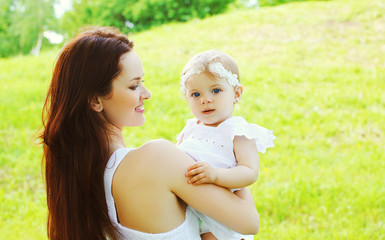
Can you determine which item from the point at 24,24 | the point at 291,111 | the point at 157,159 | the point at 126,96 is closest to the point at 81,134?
the point at 126,96

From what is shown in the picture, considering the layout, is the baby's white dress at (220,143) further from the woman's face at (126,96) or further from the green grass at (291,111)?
the green grass at (291,111)

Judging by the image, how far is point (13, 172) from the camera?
571cm

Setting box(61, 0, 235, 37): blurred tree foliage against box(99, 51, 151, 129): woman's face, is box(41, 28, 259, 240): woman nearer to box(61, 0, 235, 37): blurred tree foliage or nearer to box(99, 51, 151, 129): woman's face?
box(99, 51, 151, 129): woman's face

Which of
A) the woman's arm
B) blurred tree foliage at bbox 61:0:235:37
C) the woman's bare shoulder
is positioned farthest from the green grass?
blurred tree foliage at bbox 61:0:235:37

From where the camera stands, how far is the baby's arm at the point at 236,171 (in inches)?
71.5

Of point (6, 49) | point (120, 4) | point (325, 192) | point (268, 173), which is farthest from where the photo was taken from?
point (6, 49)

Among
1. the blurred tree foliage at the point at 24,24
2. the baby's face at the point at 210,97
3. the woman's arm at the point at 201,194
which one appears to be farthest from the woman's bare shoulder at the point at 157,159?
the blurred tree foliage at the point at 24,24

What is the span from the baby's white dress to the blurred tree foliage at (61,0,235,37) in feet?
72.8

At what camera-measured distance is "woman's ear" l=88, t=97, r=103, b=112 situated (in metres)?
1.97

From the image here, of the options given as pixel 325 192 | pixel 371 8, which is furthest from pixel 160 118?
pixel 371 8

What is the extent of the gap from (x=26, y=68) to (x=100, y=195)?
370 inches

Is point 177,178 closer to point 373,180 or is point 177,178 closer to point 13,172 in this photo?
point 373,180

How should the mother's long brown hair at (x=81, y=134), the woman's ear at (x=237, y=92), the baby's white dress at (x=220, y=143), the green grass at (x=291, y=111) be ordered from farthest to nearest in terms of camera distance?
the green grass at (x=291, y=111) → the woman's ear at (x=237, y=92) → the baby's white dress at (x=220, y=143) → the mother's long brown hair at (x=81, y=134)

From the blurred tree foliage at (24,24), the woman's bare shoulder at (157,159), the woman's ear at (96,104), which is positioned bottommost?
the blurred tree foliage at (24,24)
